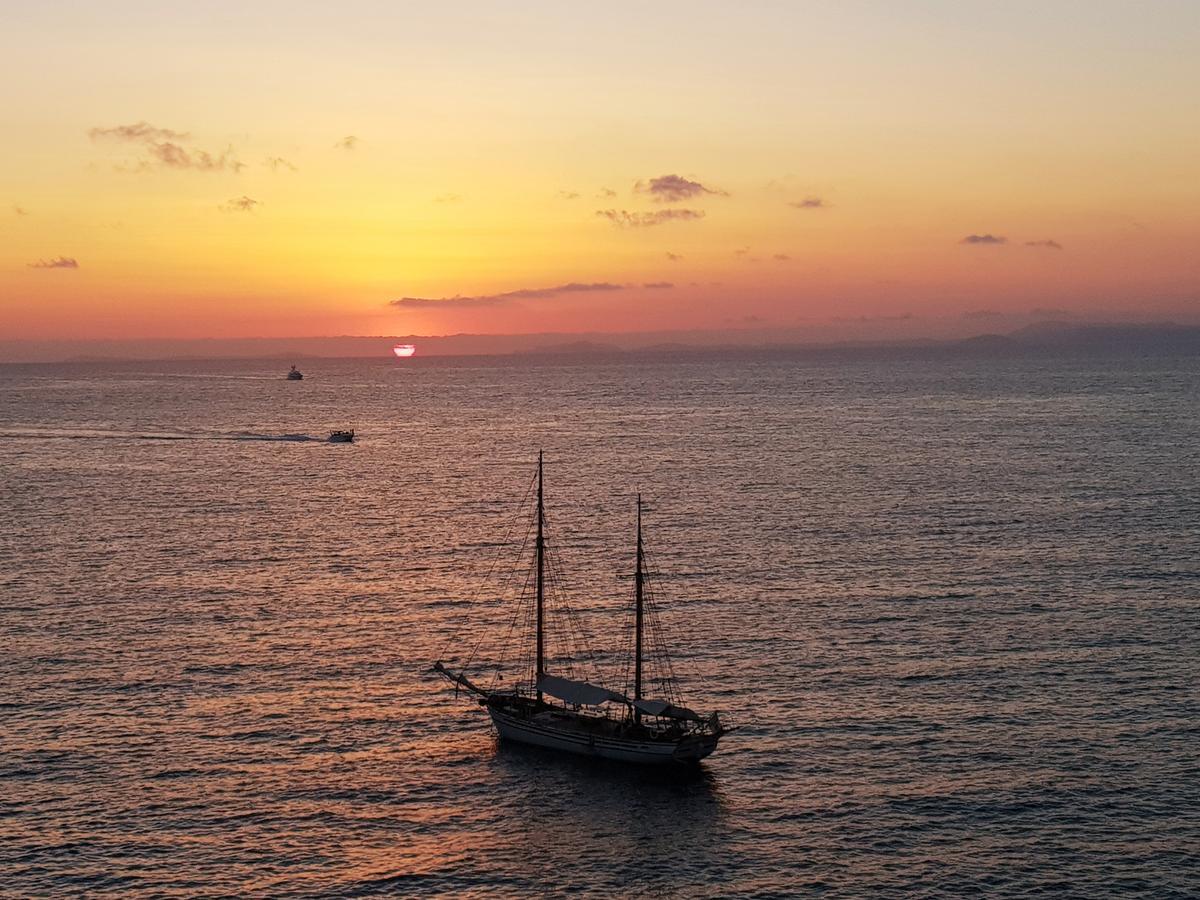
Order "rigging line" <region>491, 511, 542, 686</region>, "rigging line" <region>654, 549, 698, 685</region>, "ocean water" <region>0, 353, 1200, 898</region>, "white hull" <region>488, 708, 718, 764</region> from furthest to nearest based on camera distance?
"rigging line" <region>491, 511, 542, 686</region>
"rigging line" <region>654, 549, 698, 685</region>
"white hull" <region>488, 708, 718, 764</region>
"ocean water" <region>0, 353, 1200, 898</region>

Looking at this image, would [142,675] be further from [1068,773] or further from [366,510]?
[366,510]

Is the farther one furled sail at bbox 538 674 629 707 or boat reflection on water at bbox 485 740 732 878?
furled sail at bbox 538 674 629 707

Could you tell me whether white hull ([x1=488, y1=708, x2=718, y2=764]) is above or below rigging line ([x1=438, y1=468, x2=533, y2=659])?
below

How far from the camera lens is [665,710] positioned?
251ft

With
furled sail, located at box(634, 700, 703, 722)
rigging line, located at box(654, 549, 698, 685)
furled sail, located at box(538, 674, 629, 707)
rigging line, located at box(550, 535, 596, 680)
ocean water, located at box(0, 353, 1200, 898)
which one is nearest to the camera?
ocean water, located at box(0, 353, 1200, 898)

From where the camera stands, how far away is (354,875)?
62938 mm

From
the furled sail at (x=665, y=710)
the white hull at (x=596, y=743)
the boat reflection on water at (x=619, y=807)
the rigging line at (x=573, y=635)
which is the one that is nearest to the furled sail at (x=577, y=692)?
the white hull at (x=596, y=743)

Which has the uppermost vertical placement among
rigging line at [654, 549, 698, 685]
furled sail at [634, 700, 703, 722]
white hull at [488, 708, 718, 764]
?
furled sail at [634, 700, 703, 722]

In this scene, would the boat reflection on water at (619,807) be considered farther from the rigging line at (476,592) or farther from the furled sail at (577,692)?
the rigging line at (476,592)

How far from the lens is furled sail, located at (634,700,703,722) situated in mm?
76125

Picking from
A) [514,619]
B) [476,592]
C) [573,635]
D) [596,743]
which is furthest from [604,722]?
[476,592]

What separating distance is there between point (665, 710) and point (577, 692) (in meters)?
7.28

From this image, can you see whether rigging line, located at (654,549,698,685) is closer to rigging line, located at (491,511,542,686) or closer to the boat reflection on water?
rigging line, located at (491,511,542,686)

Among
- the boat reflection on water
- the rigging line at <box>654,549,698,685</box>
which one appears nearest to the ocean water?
the boat reflection on water
